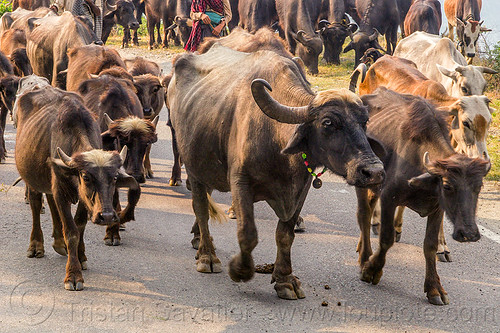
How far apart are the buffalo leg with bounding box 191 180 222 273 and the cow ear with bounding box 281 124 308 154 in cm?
183

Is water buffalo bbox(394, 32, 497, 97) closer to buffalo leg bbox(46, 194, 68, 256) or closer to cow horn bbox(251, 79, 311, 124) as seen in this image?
cow horn bbox(251, 79, 311, 124)

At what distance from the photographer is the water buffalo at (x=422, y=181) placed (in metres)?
6.18

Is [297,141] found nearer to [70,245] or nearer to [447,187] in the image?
[447,187]

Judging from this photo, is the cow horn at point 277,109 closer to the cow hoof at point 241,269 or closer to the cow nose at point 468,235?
the cow hoof at point 241,269

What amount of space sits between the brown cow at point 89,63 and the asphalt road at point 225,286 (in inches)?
84.9

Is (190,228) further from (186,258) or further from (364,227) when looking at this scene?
(364,227)

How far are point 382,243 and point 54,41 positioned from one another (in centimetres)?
790

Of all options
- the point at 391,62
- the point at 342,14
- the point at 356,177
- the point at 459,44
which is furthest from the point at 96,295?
the point at 342,14

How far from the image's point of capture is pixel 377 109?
7703mm

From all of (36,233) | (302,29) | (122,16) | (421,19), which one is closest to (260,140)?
(36,233)

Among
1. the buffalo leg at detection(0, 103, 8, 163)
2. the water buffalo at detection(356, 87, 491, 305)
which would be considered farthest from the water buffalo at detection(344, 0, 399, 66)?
the water buffalo at detection(356, 87, 491, 305)

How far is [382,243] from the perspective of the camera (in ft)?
22.7

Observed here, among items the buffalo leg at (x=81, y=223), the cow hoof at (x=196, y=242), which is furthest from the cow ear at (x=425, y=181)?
the buffalo leg at (x=81, y=223)

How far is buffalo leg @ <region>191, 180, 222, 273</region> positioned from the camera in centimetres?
729
